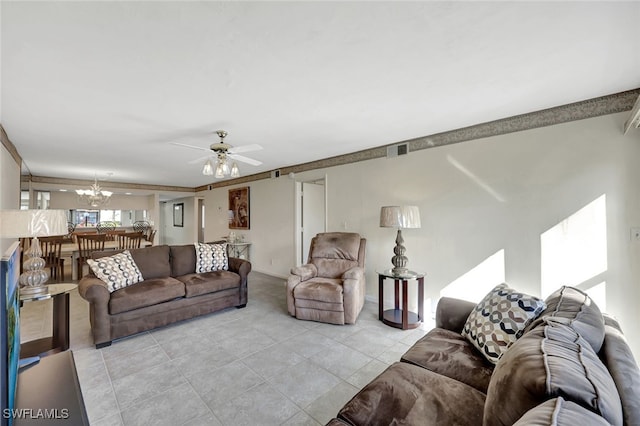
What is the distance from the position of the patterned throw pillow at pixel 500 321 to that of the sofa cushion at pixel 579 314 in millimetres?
78

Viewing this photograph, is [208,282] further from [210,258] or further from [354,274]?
[354,274]

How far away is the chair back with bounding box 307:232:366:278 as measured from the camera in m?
3.73

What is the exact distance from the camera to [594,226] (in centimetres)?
235

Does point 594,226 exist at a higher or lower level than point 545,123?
lower

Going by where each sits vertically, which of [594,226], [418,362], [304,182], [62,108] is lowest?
[418,362]

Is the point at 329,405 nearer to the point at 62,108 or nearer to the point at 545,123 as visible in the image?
the point at 545,123

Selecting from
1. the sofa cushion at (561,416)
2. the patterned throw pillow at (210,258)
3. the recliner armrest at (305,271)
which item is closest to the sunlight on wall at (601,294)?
the sofa cushion at (561,416)

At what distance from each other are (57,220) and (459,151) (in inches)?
158

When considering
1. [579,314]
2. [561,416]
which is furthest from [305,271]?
[561,416]

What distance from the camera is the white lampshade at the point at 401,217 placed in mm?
3062

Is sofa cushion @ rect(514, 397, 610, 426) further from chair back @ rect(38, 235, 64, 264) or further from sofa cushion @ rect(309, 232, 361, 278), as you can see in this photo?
chair back @ rect(38, 235, 64, 264)

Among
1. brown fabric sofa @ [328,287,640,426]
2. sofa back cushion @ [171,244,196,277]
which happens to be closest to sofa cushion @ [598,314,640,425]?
brown fabric sofa @ [328,287,640,426]

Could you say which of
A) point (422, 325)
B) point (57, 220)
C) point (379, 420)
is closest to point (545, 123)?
point (422, 325)

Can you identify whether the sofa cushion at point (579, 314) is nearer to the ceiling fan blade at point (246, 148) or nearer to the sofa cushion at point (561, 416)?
the sofa cushion at point (561, 416)
